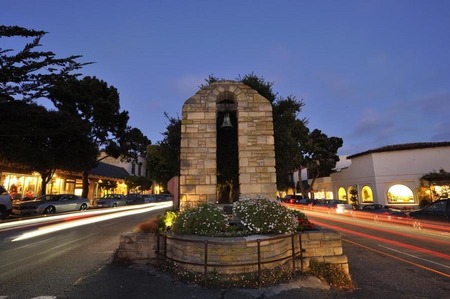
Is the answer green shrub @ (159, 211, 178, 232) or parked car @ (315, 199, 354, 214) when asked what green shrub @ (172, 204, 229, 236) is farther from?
parked car @ (315, 199, 354, 214)

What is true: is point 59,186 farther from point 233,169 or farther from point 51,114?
point 233,169

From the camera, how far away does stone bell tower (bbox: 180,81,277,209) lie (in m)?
8.74

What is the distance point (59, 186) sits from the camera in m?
31.1

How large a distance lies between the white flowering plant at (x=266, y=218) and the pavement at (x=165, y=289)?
1.21 m

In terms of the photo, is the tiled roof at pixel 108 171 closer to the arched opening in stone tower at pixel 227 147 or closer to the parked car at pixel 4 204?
the parked car at pixel 4 204

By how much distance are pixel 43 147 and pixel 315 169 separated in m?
31.0

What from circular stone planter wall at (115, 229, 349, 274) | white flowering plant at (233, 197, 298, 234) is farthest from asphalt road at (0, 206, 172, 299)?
white flowering plant at (233, 197, 298, 234)

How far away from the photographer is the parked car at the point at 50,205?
18594mm

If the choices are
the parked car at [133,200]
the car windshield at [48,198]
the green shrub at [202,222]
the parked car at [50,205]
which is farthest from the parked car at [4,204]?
the parked car at [133,200]

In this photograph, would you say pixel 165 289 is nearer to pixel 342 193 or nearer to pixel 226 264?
pixel 226 264

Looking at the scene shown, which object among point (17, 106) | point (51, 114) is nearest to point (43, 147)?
point (51, 114)

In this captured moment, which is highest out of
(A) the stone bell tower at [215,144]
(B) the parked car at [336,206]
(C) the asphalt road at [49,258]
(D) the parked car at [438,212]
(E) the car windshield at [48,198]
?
(A) the stone bell tower at [215,144]

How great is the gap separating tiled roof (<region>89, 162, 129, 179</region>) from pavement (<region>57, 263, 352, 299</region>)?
3170 centimetres

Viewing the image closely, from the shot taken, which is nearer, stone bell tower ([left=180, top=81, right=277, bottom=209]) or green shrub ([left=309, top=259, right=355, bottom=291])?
green shrub ([left=309, top=259, right=355, bottom=291])
